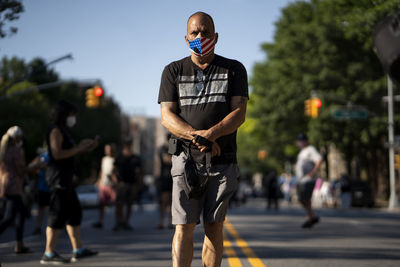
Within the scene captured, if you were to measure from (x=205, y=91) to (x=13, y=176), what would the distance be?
15.6 feet

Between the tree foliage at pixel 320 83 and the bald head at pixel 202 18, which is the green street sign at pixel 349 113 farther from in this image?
the bald head at pixel 202 18

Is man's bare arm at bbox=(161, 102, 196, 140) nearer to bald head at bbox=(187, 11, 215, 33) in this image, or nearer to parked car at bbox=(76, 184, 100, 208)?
bald head at bbox=(187, 11, 215, 33)

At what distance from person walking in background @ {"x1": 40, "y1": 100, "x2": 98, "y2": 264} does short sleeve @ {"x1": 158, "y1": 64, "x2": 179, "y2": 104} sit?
304 cm

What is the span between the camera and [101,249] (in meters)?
9.12

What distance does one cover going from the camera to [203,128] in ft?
15.4

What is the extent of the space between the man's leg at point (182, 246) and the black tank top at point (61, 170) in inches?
135

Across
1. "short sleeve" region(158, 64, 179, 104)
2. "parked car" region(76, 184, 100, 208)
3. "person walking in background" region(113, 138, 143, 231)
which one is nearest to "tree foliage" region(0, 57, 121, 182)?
"parked car" region(76, 184, 100, 208)

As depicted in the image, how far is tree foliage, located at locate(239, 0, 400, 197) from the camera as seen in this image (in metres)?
34.0

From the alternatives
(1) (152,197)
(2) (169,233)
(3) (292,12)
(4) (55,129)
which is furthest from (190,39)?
(1) (152,197)

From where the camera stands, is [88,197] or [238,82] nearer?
[238,82]

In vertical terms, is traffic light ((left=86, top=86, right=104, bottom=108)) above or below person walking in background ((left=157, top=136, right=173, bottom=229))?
above

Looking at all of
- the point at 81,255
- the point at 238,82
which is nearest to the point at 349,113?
the point at 81,255

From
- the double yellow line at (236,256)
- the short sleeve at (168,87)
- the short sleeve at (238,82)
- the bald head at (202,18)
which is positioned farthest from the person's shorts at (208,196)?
the double yellow line at (236,256)

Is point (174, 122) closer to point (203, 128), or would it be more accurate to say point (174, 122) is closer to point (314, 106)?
point (203, 128)
